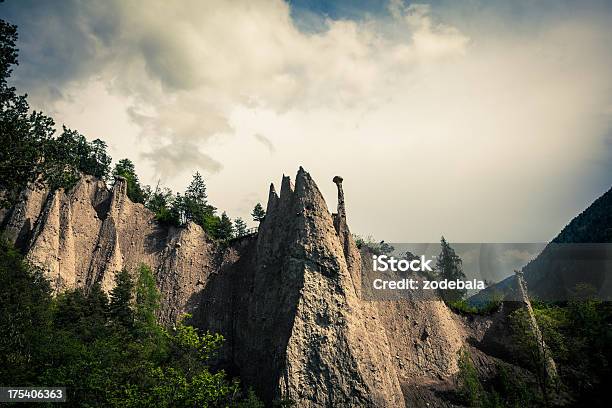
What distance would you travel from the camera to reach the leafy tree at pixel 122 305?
28.7 m

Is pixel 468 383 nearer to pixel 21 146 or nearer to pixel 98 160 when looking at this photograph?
pixel 21 146

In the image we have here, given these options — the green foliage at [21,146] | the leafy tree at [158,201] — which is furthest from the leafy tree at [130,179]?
the green foliage at [21,146]

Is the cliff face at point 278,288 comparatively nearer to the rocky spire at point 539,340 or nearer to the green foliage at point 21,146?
the rocky spire at point 539,340

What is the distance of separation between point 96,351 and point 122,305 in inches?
323

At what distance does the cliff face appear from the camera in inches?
907

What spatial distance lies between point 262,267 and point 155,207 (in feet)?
84.0

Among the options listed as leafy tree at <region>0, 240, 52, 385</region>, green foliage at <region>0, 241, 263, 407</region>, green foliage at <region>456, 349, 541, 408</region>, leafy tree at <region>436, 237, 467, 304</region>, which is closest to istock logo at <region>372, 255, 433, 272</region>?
green foliage at <region>456, 349, 541, 408</region>

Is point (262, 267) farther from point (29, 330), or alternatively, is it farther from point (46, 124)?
point (46, 124)

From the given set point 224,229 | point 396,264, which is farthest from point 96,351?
point 396,264

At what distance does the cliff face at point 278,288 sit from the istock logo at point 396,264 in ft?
7.32

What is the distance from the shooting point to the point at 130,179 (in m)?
49.2

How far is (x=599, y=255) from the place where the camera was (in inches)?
2613

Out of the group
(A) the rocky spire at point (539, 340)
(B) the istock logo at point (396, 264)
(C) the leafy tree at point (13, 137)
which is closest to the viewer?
(C) the leafy tree at point (13, 137)

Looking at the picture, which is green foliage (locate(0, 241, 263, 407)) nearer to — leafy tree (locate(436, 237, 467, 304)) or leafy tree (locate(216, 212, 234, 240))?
leafy tree (locate(216, 212, 234, 240))
